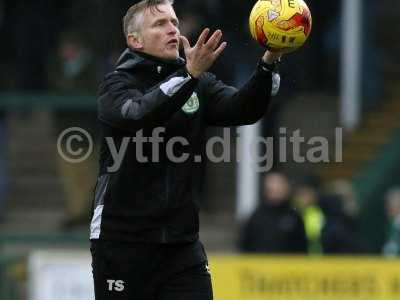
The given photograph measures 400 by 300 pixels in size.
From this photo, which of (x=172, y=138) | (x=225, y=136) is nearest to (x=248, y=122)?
(x=172, y=138)

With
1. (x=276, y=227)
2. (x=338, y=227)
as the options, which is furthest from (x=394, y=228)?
(x=276, y=227)

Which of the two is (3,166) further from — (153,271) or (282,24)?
(282,24)

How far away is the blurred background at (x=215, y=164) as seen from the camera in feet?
39.7

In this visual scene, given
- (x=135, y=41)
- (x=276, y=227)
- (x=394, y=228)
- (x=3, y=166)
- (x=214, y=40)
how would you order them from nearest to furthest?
(x=214, y=40) → (x=135, y=41) → (x=276, y=227) → (x=394, y=228) → (x=3, y=166)

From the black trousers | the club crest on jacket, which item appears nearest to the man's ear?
the club crest on jacket

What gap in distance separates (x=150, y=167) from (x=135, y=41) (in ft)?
2.15

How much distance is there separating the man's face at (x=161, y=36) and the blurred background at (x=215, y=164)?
431 cm

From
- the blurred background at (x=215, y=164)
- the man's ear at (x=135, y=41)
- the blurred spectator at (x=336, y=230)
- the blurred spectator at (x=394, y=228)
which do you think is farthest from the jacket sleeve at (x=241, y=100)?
the blurred spectator at (x=394, y=228)

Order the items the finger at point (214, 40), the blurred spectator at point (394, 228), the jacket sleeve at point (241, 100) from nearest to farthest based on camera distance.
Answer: the finger at point (214, 40), the jacket sleeve at point (241, 100), the blurred spectator at point (394, 228)

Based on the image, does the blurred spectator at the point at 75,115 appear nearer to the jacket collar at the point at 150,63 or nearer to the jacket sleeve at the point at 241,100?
the jacket sleeve at the point at 241,100

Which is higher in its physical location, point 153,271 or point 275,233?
point 275,233

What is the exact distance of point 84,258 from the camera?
11.4 meters

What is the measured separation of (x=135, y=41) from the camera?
6.78m

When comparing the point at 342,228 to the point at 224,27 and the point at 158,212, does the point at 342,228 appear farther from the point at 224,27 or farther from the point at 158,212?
the point at 158,212
